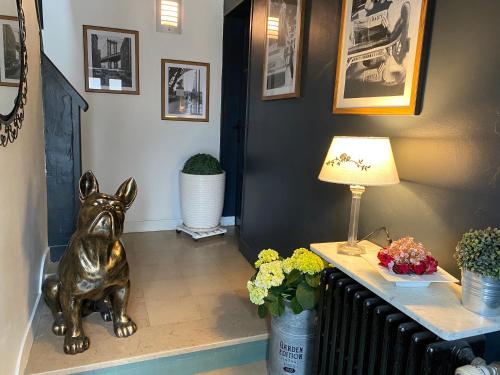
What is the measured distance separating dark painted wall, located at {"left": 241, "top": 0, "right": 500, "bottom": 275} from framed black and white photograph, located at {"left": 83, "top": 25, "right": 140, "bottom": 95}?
176 centimetres

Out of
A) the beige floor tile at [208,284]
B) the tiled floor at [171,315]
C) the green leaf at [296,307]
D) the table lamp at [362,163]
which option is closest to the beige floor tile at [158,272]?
the tiled floor at [171,315]

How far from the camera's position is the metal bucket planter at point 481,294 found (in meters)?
0.94

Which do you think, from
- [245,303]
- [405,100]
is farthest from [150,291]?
[405,100]

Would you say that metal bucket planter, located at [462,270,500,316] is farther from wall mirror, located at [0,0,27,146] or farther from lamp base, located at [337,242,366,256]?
wall mirror, located at [0,0,27,146]

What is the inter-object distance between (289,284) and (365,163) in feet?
2.18

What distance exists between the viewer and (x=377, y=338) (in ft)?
3.77

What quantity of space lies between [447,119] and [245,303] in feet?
5.26

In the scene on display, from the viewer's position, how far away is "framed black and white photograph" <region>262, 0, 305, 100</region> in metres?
2.19

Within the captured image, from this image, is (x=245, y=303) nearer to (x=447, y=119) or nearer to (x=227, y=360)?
(x=227, y=360)

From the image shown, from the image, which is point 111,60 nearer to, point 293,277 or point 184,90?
point 184,90

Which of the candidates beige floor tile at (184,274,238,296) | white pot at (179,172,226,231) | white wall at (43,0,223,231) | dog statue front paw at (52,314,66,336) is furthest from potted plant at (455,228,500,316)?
white wall at (43,0,223,231)

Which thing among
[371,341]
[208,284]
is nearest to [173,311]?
[208,284]

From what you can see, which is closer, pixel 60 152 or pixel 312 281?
pixel 312 281

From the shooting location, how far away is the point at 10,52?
57.3 inches
